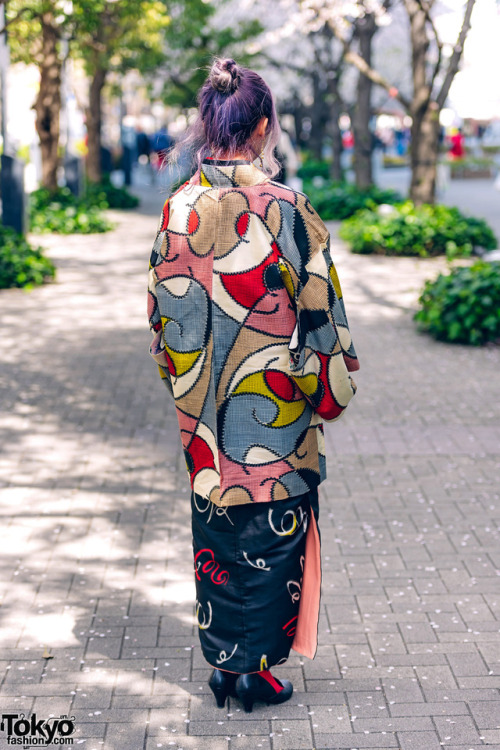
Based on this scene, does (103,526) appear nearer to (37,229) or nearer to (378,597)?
(378,597)

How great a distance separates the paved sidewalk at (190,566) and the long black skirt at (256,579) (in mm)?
278

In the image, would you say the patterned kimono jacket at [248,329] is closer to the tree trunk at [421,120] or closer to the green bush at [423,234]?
the green bush at [423,234]

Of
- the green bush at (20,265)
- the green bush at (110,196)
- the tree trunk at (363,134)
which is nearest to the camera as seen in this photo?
the green bush at (20,265)

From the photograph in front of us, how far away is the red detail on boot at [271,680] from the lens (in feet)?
9.87

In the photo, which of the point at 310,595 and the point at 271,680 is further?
the point at 271,680

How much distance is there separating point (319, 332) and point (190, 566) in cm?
180

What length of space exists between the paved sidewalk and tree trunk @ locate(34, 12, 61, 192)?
9557 mm

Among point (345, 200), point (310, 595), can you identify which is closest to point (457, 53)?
point (345, 200)

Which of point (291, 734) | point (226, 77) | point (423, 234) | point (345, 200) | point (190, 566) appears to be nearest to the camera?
point (226, 77)

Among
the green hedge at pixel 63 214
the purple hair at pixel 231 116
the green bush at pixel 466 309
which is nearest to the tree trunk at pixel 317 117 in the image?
the green hedge at pixel 63 214

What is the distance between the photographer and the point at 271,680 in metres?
3.02

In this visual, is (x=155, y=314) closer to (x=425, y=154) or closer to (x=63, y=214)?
(x=425, y=154)

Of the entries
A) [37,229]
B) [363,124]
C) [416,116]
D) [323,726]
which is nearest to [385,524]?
[323,726]

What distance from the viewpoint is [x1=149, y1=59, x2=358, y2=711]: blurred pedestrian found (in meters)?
2.59
